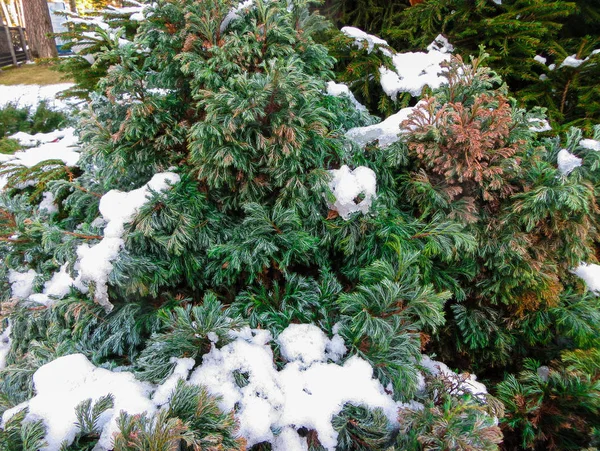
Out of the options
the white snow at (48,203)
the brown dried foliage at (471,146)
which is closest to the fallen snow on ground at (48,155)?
the white snow at (48,203)

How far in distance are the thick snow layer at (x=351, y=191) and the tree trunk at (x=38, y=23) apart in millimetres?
11162

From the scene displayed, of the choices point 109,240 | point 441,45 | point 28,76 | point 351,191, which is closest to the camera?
point 109,240

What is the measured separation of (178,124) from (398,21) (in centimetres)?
308

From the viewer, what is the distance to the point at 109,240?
1693mm

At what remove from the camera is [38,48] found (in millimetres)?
10219

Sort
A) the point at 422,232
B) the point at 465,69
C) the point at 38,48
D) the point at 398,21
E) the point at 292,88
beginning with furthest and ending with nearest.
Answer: the point at 38,48 < the point at 398,21 < the point at 465,69 < the point at 422,232 < the point at 292,88

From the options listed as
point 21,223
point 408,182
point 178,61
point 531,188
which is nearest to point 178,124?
point 178,61

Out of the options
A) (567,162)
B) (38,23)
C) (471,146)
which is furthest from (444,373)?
(38,23)

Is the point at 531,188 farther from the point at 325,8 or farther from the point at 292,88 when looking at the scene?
the point at 325,8

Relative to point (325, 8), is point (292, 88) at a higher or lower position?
lower

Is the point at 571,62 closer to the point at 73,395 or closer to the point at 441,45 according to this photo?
the point at 441,45

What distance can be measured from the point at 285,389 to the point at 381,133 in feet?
5.28

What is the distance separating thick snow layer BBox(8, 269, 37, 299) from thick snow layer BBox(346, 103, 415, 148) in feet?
7.25

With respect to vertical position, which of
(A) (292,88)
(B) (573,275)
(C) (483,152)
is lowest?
(B) (573,275)
